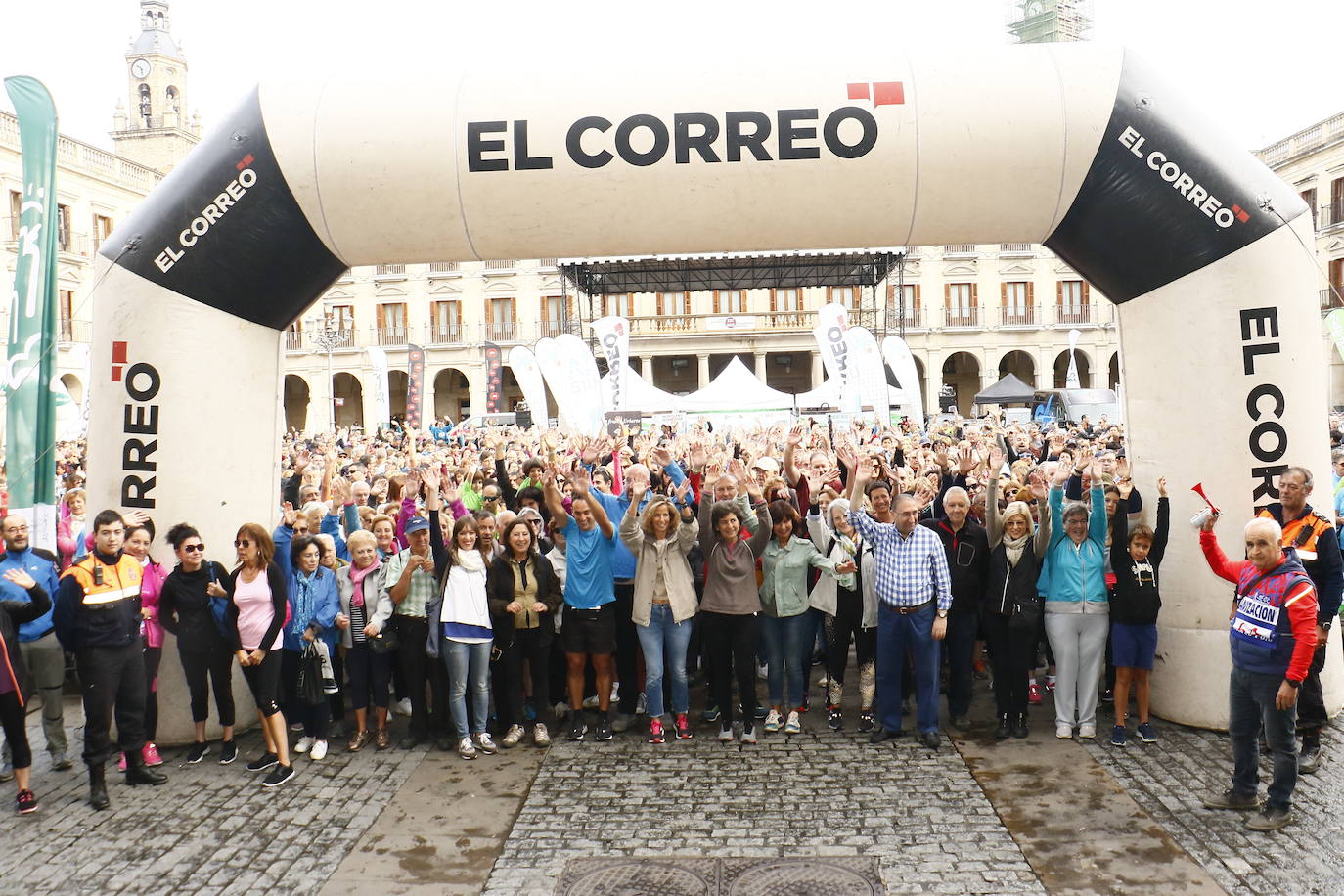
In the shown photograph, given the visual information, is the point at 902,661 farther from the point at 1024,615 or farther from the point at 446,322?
the point at 446,322

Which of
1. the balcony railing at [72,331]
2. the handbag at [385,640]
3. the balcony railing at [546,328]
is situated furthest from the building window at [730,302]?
the handbag at [385,640]

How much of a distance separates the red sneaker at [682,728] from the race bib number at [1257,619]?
3.13 meters

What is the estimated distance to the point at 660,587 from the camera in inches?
238

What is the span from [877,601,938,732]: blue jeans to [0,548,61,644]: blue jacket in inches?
191

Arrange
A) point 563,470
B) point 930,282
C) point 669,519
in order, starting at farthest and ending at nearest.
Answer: point 930,282
point 563,470
point 669,519

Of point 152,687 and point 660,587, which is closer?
point 152,687

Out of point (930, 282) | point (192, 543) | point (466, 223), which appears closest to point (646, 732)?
point (192, 543)

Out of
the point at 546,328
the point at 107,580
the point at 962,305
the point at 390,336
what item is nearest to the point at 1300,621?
the point at 107,580

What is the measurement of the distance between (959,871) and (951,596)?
213cm

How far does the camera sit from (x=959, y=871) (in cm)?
425

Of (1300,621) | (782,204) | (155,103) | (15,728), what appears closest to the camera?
(1300,621)

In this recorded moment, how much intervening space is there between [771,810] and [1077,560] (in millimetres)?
2460

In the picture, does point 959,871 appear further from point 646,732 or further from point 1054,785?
point 646,732

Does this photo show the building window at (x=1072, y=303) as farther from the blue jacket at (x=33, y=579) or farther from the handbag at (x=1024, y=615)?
the blue jacket at (x=33, y=579)
